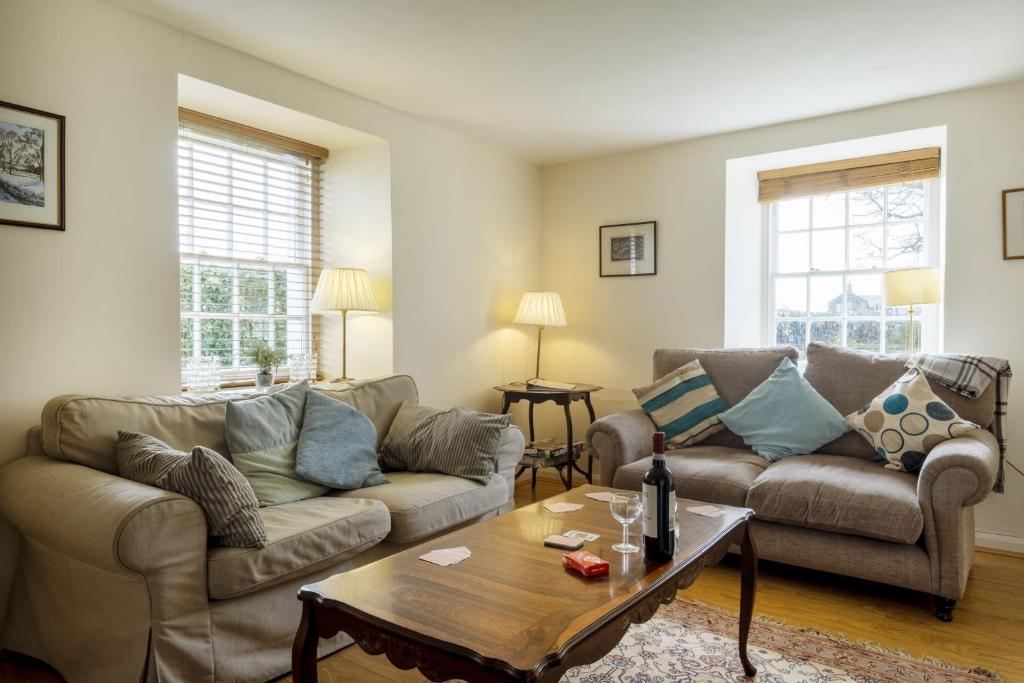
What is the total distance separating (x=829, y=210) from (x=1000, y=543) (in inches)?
83.8

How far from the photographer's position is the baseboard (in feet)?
11.1

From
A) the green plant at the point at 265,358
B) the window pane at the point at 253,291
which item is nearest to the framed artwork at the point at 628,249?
the window pane at the point at 253,291


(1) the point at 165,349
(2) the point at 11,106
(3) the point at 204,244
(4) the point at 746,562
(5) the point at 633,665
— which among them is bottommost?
(5) the point at 633,665

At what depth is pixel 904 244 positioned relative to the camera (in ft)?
13.3

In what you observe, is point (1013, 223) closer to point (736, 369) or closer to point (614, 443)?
point (736, 369)

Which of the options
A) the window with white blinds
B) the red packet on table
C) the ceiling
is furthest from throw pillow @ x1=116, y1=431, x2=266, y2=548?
the ceiling

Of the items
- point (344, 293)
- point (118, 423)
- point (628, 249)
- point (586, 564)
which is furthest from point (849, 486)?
point (118, 423)

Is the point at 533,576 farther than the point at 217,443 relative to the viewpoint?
No

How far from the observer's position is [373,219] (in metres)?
3.85

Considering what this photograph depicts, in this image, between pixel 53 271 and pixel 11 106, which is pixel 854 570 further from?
pixel 11 106

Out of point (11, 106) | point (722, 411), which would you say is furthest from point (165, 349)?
point (722, 411)

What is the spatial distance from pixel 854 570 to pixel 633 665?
1.12 meters

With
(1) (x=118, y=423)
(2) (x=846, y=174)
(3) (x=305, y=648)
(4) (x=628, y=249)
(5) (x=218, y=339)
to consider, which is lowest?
(3) (x=305, y=648)

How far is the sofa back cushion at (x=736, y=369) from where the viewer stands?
3666mm
